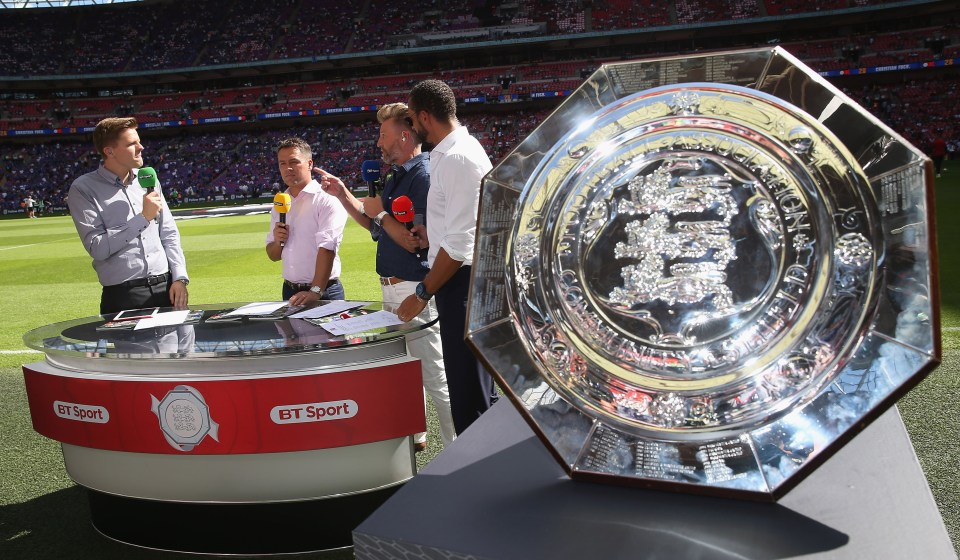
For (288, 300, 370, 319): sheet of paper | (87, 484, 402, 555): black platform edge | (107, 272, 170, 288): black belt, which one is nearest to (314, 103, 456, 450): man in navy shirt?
(288, 300, 370, 319): sheet of paper

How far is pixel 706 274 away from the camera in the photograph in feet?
3.46

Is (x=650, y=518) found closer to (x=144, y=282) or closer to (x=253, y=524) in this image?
(x=253, y=524)

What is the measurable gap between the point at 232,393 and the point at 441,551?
4.54 feet

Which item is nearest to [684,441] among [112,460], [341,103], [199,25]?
[112,460]

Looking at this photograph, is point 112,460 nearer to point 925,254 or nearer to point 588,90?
point 588,90

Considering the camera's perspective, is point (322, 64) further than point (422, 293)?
Yes

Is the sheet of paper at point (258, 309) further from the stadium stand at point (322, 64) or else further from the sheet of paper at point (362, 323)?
the stadium stand at point (322, 64)

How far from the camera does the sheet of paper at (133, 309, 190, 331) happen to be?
2.76 meters

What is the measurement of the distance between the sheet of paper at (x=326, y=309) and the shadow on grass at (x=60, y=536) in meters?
0.89

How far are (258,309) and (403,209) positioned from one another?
0.78 metres

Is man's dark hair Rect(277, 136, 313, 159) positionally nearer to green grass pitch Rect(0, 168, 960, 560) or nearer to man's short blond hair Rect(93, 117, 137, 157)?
man's short blond hair Rect(93, 117, 137, 157)

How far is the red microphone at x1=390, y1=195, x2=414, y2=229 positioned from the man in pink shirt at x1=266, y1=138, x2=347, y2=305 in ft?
2.79

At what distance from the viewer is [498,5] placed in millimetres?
38469

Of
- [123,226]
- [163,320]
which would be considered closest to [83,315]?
[123,226]
